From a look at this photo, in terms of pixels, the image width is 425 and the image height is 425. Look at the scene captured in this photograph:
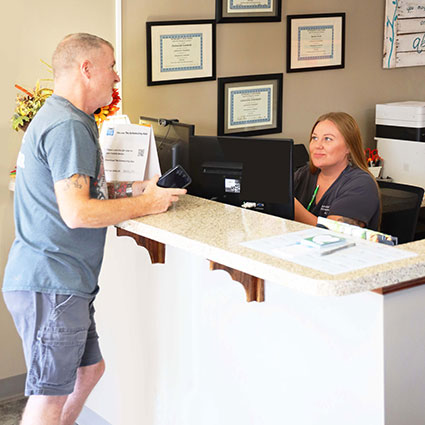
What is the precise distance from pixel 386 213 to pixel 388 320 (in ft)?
5.45

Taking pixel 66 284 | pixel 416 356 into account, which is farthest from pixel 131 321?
pixel 416 356

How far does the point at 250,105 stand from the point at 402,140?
3.64 ft

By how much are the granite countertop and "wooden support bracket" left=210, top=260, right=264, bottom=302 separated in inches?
3.9

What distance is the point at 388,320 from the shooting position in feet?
6.02

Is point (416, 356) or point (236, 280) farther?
point (236, 280)

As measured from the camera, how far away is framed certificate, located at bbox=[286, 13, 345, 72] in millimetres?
4496

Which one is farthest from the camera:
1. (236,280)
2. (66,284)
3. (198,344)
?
(198,344)

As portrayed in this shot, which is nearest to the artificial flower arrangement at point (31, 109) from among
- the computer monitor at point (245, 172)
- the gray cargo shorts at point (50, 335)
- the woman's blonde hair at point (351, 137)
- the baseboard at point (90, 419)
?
the computer monitor at point (245, 172)

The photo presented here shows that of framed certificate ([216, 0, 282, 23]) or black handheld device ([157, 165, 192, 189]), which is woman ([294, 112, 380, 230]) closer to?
black handheld device ([157, 165, 192, 189])

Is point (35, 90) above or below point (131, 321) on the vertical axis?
above

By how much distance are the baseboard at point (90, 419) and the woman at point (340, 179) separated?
1207mm

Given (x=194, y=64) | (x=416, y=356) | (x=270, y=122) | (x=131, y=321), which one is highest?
(x=194, y=64)

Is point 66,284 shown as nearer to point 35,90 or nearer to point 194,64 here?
point 35,90

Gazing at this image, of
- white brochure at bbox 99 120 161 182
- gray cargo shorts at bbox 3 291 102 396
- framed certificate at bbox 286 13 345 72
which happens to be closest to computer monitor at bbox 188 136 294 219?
white brochure at bbox 99 120 161 182
